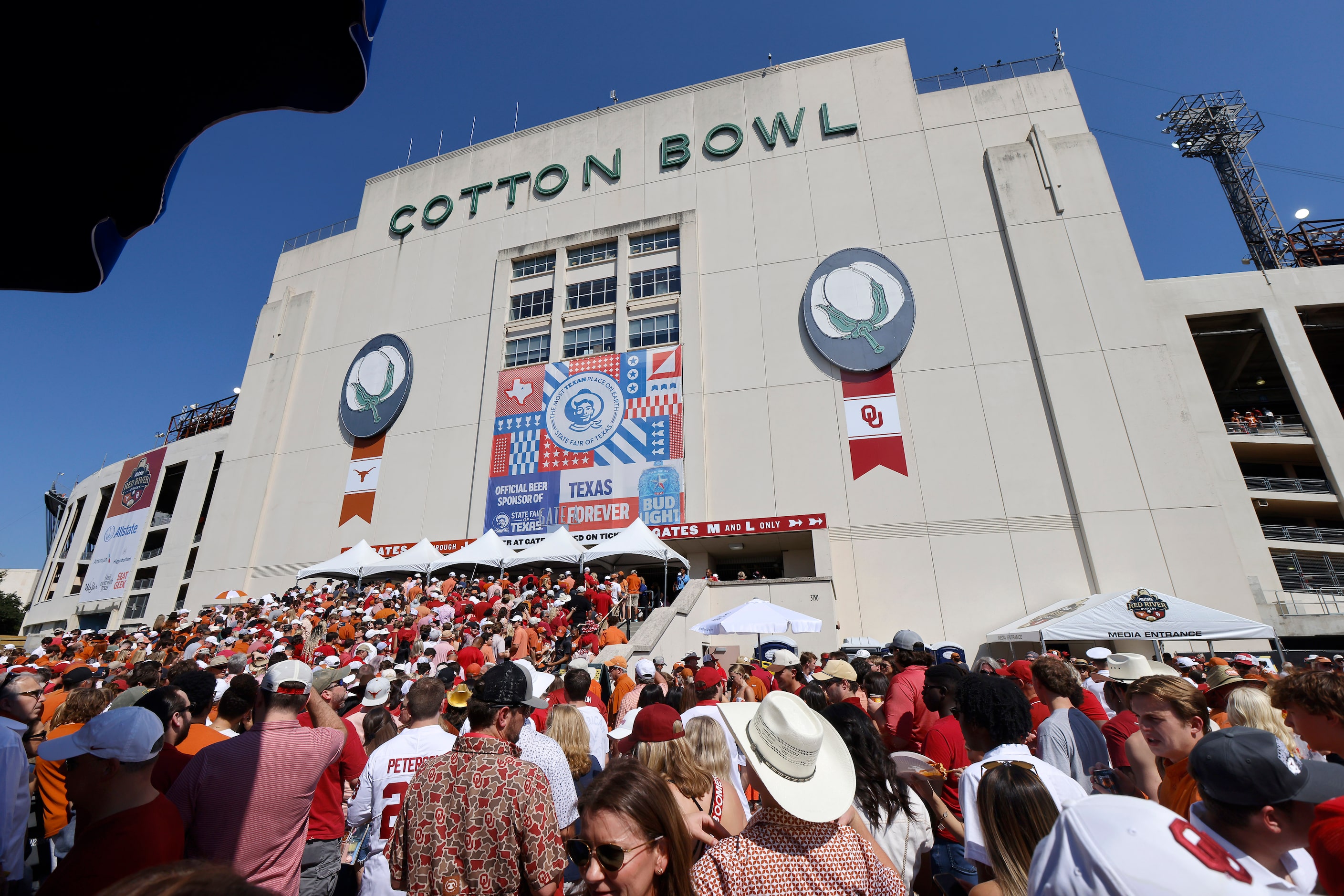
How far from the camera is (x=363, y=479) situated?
28.4 meters

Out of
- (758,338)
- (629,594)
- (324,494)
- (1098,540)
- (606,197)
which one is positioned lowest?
(629,594)

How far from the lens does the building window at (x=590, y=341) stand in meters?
26.9

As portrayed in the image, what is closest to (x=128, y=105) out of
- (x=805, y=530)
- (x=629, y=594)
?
(x=629, y=594)

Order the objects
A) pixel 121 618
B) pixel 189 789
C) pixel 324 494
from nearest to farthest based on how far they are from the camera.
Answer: pixel 189 789 → pixel 324 494 → pixel 121 618

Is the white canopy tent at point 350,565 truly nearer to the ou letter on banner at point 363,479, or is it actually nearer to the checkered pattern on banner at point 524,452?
the ou letter on banner at point 363,479

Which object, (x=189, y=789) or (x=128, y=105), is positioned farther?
(x=189, y=789)

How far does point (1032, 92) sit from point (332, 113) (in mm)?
30611

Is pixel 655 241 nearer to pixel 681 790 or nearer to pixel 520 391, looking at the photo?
pixel 520 391

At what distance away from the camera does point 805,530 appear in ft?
71.2

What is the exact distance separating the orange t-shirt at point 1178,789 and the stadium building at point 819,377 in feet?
50.3

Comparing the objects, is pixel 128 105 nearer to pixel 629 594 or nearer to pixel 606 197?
pixel 629 594

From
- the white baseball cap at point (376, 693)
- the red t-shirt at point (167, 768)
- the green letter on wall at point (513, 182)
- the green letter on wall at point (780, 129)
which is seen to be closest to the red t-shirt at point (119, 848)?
the red t-shirt at point (167, 768)

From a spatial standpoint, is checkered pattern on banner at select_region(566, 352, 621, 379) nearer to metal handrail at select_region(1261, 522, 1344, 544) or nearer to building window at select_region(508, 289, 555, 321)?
building window at select_region(508, 289, 555, 321)

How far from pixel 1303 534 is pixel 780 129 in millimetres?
25549
